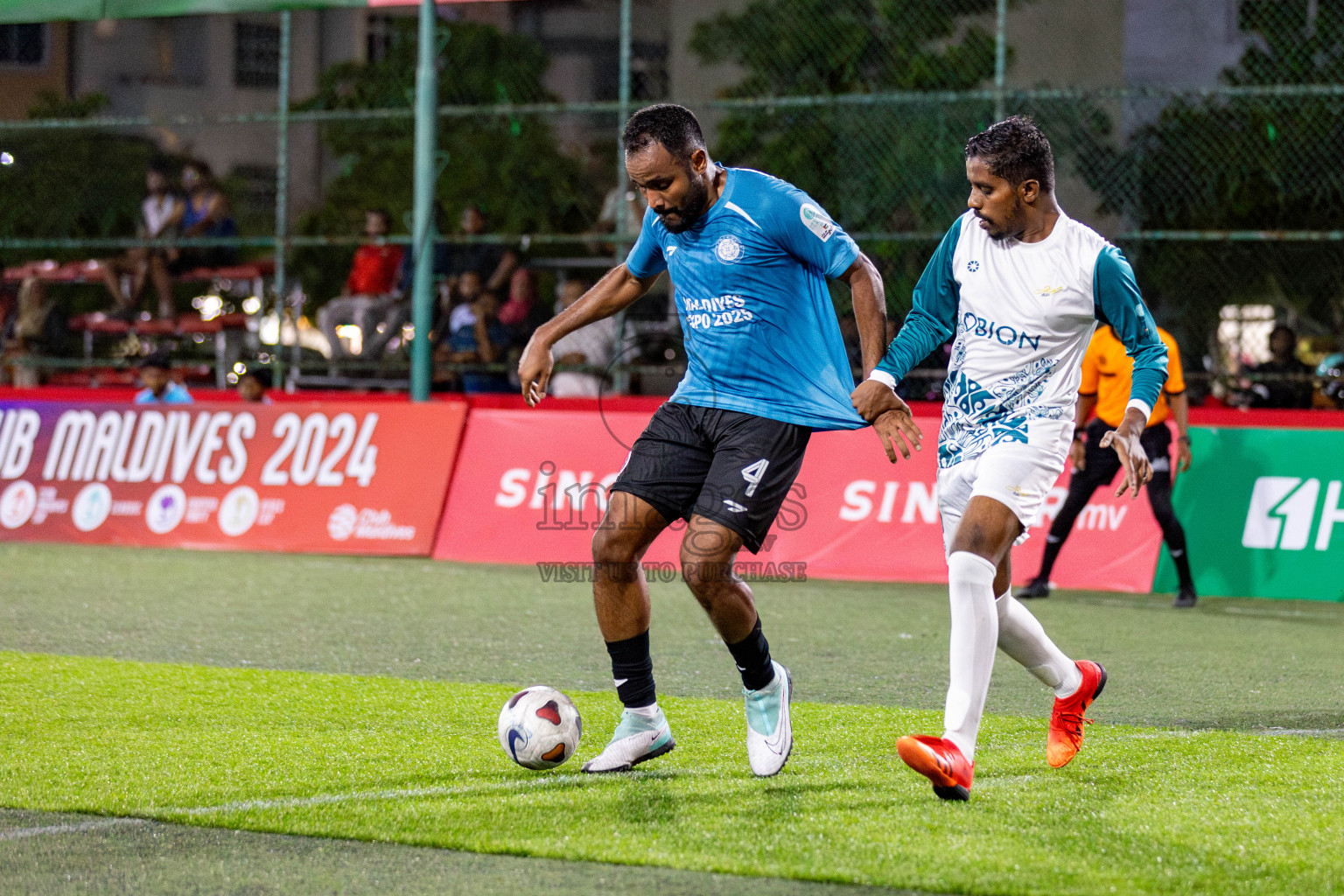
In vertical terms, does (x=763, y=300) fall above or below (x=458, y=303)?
above

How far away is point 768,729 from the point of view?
5.09m

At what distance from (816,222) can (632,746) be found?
179 cm

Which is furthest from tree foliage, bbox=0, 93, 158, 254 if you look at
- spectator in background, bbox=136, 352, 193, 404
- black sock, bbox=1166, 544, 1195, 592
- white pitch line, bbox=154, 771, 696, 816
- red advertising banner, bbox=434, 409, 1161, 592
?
white pitch line, bbox=154, 771, 696, 816

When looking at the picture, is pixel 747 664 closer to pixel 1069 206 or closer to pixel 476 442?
pixel 476 442

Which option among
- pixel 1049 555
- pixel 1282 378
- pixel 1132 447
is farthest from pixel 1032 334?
pixel 1282 378

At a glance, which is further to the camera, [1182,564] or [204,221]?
[204,221]

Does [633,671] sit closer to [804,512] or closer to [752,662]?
[752,662]

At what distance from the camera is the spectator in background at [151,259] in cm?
1655

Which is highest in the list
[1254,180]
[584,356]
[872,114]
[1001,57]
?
[1001,57]

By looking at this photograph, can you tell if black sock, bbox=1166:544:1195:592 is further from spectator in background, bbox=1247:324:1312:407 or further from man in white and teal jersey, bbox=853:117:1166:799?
man in white and teal jersey, bbox=853:117:1166:799

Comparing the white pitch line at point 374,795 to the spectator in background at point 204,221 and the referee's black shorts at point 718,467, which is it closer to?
the referee's black shorts at point 718,467

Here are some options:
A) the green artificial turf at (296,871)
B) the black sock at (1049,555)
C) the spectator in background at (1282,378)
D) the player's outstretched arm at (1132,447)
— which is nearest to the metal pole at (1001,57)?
the spectator in background at (1282,378)

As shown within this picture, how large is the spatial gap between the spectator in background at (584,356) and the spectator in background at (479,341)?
621 mm

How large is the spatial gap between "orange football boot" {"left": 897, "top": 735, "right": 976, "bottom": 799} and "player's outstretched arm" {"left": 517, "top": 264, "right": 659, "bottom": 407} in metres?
1.71
